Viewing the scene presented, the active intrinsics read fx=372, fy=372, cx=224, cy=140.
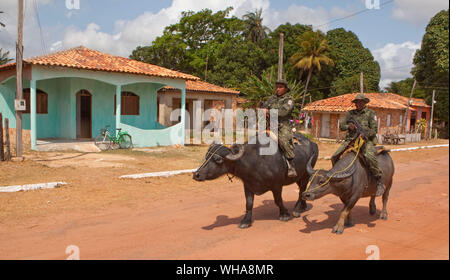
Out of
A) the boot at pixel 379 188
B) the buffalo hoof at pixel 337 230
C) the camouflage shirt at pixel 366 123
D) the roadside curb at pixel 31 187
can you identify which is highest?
the camouflage shirt at pixel 366 123

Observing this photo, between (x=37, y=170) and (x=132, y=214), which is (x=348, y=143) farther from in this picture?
(x=37, y=170)

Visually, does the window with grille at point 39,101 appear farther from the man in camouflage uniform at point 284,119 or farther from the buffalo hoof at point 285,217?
the buffalo hoof at point 285,217

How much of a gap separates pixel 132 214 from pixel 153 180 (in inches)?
131

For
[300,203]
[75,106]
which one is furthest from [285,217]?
[75,106]

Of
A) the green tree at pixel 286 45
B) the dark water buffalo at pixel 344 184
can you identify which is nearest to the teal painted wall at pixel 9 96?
the dark water buffalo at pixel 344 184

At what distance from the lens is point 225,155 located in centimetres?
596

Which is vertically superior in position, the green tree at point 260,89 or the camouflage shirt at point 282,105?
the green tree at point 260,89

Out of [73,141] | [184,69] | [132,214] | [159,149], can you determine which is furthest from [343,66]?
[132,214]

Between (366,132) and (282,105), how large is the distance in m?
1.49

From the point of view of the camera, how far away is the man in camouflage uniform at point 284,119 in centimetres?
634

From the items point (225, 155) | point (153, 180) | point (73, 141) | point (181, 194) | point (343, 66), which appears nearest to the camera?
point (225, 155)

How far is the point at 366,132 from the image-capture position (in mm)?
6305

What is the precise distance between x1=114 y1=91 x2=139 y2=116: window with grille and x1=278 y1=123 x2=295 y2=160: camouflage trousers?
14.7 m

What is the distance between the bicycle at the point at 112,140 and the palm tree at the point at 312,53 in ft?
77.9
